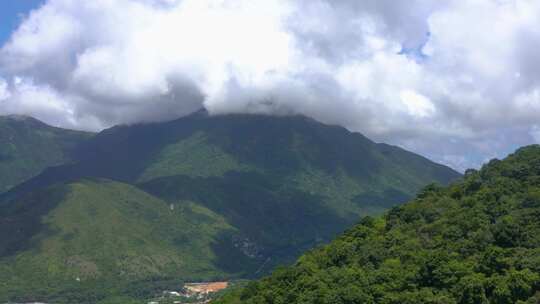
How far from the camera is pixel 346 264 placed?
233 feet

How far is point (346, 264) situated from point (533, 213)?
18599mm

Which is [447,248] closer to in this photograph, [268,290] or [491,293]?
[491,293]

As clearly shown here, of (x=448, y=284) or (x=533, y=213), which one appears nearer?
(x=448, y=284)

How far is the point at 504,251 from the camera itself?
57.2m

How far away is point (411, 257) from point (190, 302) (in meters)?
137

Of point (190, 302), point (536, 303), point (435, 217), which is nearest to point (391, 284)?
point (536, 303)

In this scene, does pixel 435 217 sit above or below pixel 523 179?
below

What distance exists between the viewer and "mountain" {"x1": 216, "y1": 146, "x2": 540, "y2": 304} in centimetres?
5416

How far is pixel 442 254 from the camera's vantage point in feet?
194

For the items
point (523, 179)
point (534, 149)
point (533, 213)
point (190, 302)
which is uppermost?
point (534, 149)

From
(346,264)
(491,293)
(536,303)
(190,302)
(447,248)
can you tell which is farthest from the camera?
(190,302)

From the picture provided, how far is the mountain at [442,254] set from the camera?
54156 millimetres

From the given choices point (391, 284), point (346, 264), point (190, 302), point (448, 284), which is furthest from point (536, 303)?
point (190, 302)

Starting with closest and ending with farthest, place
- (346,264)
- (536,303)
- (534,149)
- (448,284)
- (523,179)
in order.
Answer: (536,303) < (448,284) < (346,264) < (523,179) < (534,149)
